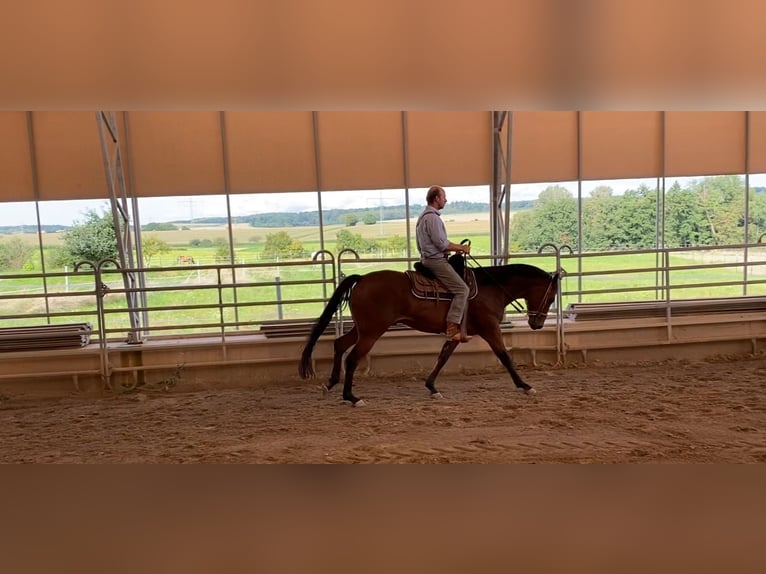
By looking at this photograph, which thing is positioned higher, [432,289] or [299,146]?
[299,146]

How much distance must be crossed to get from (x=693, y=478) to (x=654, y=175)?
12858 millimetres

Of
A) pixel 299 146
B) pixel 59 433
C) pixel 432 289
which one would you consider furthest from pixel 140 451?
pixel 299 146

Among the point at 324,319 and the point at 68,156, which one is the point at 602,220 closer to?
the point at 324,319

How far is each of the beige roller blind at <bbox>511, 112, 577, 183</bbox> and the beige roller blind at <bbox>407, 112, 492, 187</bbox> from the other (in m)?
0.62

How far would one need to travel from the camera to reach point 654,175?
11.8m

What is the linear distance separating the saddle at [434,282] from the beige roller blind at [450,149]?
17.2ft

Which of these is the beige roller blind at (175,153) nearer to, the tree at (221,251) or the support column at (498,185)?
the tree at (221,251)

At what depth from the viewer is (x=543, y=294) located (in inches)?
250

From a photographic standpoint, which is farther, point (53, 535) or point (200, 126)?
point (200, 126)

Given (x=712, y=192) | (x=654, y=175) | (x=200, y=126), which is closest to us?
(x=200, y=126)
